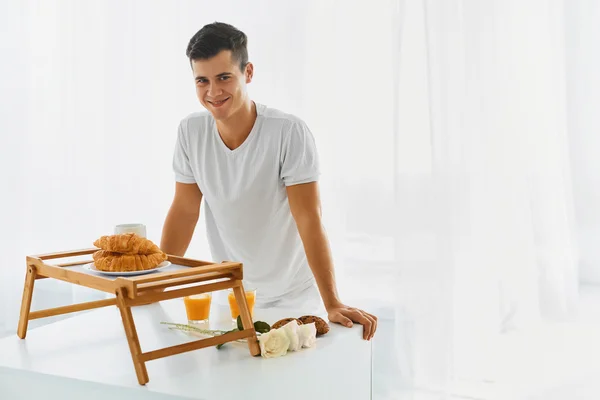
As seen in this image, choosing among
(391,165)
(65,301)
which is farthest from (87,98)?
(391,165)

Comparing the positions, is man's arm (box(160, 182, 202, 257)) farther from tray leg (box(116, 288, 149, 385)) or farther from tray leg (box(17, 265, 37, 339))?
tray leg (box(116, 288, 149, 385))

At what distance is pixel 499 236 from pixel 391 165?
2.03 feet

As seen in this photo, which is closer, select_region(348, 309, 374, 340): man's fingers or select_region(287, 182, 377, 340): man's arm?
select_region(348, 309, 374, 340): man's fingers

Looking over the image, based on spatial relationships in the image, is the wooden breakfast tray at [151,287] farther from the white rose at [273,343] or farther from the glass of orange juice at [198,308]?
the glass of orange juice at [198,308]

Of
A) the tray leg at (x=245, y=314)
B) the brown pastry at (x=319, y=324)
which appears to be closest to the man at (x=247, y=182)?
the brown pastry at (x=319, y=324)

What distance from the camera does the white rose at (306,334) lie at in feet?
5.49

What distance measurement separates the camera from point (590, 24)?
3.12 metres

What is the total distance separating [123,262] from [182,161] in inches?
40.8

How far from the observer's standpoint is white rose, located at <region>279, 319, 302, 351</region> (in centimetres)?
164

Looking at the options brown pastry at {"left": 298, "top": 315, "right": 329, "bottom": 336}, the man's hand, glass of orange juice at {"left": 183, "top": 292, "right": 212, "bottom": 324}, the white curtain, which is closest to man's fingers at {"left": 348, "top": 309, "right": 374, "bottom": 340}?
the man's hand

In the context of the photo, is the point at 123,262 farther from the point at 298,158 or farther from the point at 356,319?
the point at 298,158

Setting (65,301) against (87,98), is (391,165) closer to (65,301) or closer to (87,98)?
(87,98)

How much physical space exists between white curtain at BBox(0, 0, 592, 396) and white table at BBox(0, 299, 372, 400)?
1.60m

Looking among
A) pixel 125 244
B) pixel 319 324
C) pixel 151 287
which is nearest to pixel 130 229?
pixel 125 244
